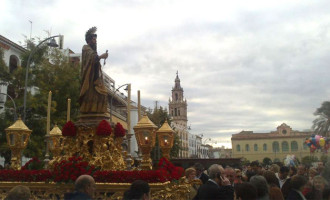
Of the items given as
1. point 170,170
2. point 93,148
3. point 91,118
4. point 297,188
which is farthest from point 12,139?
point 297,188

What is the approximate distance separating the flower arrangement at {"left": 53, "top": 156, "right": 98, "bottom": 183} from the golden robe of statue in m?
2.03

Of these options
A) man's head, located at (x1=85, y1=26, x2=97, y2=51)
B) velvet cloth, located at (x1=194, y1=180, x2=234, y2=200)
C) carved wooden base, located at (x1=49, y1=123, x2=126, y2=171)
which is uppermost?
man's head, located at (x1=85, y1=26, x2=97, y2=51)

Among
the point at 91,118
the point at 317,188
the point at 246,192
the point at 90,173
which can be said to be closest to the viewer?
the point at 246,192

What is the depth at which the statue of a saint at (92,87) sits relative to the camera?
31.4ft

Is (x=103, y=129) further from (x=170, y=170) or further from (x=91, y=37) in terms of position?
(x=91, y=37)

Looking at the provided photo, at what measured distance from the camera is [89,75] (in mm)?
9703

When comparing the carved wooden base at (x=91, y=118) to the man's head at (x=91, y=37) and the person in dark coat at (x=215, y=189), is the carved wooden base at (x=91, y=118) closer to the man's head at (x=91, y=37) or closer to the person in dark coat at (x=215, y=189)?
the man's head at (x=91, y=37)

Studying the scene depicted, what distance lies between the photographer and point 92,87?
966 cm

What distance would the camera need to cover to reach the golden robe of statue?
31.4 ft

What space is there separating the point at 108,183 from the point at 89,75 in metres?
3.54

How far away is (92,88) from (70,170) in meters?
2.83

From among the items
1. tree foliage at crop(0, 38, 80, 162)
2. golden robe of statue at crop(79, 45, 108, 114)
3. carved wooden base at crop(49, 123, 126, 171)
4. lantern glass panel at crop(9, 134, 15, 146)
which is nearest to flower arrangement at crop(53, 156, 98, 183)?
carved wooden base at crop(49, 123, 126, 171)

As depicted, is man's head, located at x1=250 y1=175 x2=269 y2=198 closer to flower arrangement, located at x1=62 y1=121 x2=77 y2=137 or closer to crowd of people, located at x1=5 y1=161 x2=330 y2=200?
crowd of people, located at x1=5 y1=161 x2=330 y2=200

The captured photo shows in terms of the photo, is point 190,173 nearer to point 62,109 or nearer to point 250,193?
point 250,193
